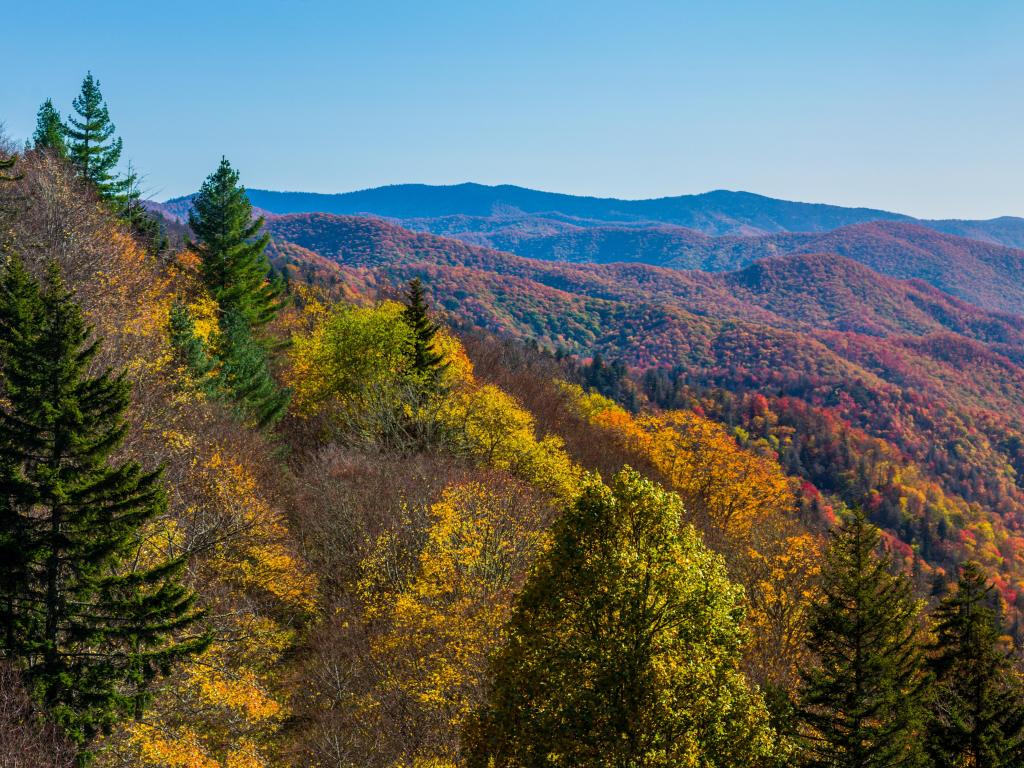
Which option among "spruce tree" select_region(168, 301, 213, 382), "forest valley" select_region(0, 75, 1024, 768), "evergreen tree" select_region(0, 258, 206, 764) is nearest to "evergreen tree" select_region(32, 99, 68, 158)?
"forest valley" select_region(0, 75, 1024, 768)

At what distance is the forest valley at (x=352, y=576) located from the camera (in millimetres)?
14789

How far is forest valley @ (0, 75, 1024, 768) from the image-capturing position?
14.8 m

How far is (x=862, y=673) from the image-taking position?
17.9m

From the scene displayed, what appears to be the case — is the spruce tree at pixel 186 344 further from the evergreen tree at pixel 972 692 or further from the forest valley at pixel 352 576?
the evergreen tree at pixel 972 692

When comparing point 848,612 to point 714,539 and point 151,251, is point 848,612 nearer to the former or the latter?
point 714,539

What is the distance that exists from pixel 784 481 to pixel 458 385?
103ft

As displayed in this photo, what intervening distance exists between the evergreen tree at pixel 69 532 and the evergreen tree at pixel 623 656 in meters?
8.54

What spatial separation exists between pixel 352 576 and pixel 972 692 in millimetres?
24114

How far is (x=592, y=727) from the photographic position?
14094 millimetres

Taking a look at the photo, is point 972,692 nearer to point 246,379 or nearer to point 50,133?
point 246,379

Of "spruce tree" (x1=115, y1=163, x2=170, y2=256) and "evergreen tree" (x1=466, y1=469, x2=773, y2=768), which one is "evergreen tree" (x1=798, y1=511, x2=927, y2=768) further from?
"spruce tree" (x1=115, y1=163, x2=170, y2=256)

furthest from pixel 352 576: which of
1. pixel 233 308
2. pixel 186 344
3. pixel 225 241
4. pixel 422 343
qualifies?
pixel 225 241

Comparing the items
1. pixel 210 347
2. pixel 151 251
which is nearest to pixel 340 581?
pixel 210 347

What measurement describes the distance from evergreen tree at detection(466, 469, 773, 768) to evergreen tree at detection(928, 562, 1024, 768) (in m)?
7.81
